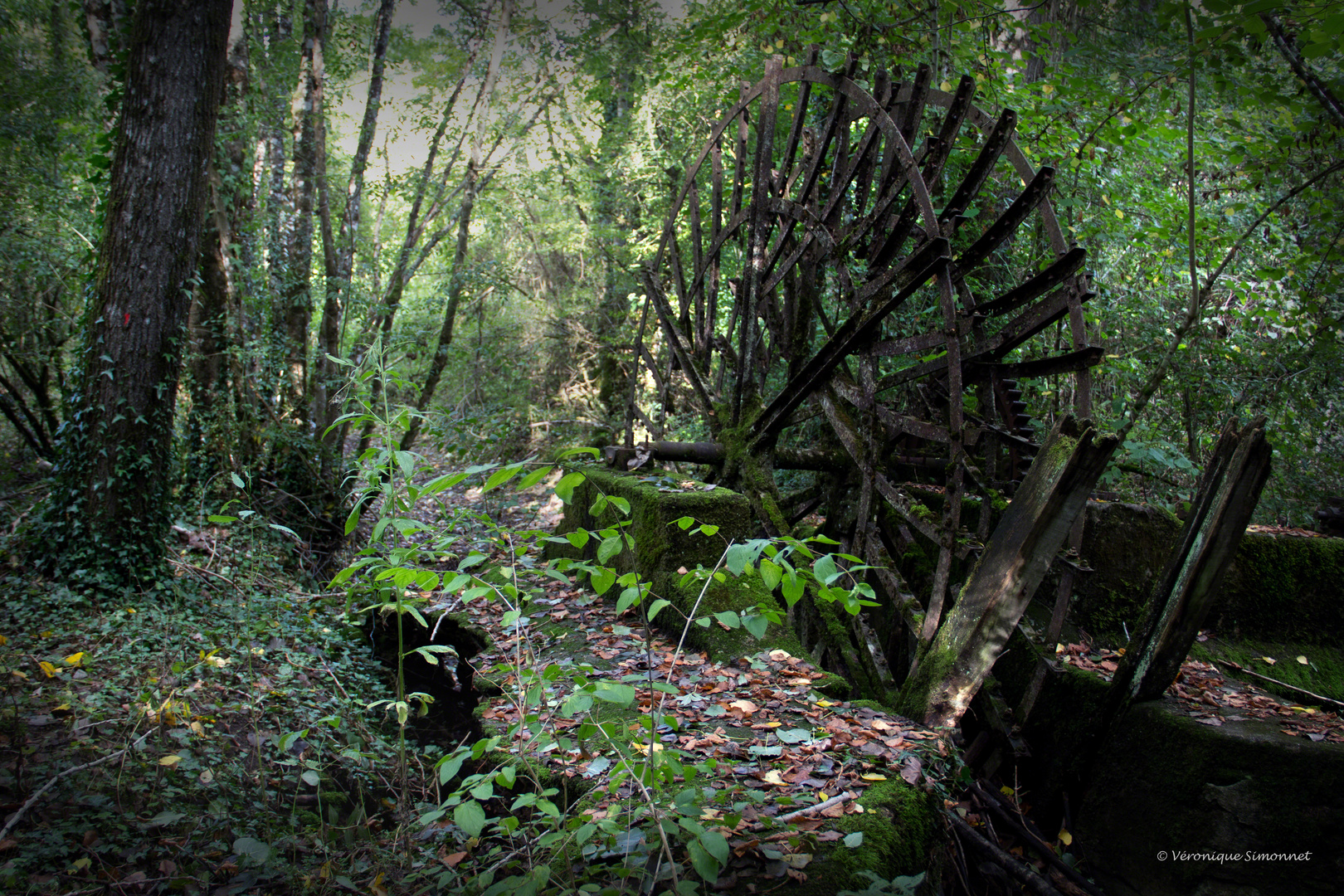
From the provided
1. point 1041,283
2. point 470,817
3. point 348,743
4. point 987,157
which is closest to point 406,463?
point 470,817

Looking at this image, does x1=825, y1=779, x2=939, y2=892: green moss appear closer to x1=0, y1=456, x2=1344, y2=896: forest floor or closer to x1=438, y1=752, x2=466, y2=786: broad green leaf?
x1=0, y1=456, x2=1344, y2=896: forest floor

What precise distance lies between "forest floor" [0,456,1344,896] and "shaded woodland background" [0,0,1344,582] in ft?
4.18

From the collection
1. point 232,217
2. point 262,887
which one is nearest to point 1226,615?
point 262,887

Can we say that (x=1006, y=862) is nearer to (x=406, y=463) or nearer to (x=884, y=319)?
(x=406, y=463)

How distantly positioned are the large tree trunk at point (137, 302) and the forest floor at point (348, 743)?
1.64 feet

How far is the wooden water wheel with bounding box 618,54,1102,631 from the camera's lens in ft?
15.6

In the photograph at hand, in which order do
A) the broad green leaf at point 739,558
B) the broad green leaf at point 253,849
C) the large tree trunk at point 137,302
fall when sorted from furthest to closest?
the large tree trunk at point 137,302
the broad green leaf at point 253,849
the broad green leaf at point 739,558

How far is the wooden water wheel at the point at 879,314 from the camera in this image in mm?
4746

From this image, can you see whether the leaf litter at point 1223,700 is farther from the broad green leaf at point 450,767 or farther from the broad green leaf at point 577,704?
the broad green leaf at point 450,767

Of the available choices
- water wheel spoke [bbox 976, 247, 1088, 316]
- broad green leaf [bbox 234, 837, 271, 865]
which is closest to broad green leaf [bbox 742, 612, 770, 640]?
broad green leaf [bbox 234, 837, 271, 865]

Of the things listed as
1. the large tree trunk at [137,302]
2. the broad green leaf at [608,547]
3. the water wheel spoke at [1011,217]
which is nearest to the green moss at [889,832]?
the broad green leaf at [608,547]

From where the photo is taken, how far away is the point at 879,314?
5.03 meters

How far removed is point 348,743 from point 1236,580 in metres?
6.46

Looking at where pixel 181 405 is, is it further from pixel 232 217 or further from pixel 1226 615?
pixel 1226 615
